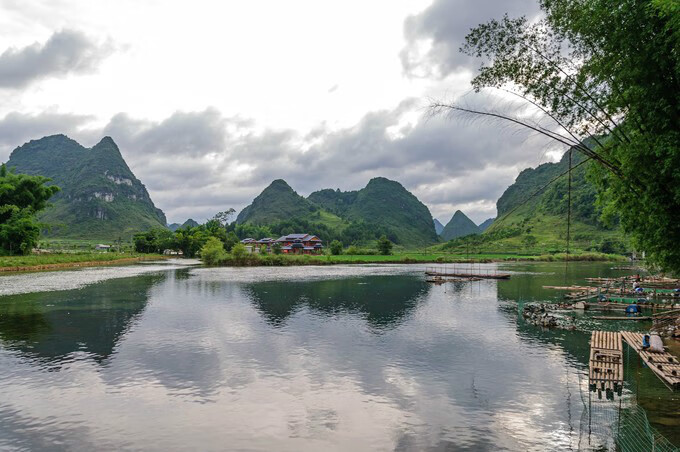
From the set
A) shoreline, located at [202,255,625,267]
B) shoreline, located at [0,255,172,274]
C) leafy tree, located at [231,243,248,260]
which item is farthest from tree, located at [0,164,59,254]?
leafy tree, located at [231,243,248,260]

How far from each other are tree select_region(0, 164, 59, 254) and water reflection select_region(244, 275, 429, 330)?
6486 cm

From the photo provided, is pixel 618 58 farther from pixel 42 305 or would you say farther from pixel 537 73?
pixel 42 305

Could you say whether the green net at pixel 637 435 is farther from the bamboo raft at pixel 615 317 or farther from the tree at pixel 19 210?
the tree at pixel 19 210

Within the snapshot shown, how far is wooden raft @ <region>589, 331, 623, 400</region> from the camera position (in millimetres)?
18734

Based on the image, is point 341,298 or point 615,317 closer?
point 615,317

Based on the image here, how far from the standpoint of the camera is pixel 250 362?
89.8 ft

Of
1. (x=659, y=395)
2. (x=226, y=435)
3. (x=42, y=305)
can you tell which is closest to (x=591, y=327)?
(x=659, y=395)

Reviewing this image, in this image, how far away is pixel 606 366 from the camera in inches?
782

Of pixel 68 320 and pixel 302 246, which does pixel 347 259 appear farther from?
pixel 68 320

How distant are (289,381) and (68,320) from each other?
28937 mm

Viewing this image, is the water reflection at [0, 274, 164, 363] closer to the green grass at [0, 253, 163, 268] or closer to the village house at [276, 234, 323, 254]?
the green grass at [0, 253, 163, 268]

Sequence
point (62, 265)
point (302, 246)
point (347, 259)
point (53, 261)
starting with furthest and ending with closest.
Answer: point (302, 246) < point (347, 259) < point (62, 265) < point (53, 261)

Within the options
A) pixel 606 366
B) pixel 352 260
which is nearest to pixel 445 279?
pixel 352 260

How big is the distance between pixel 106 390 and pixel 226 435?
364 inches
